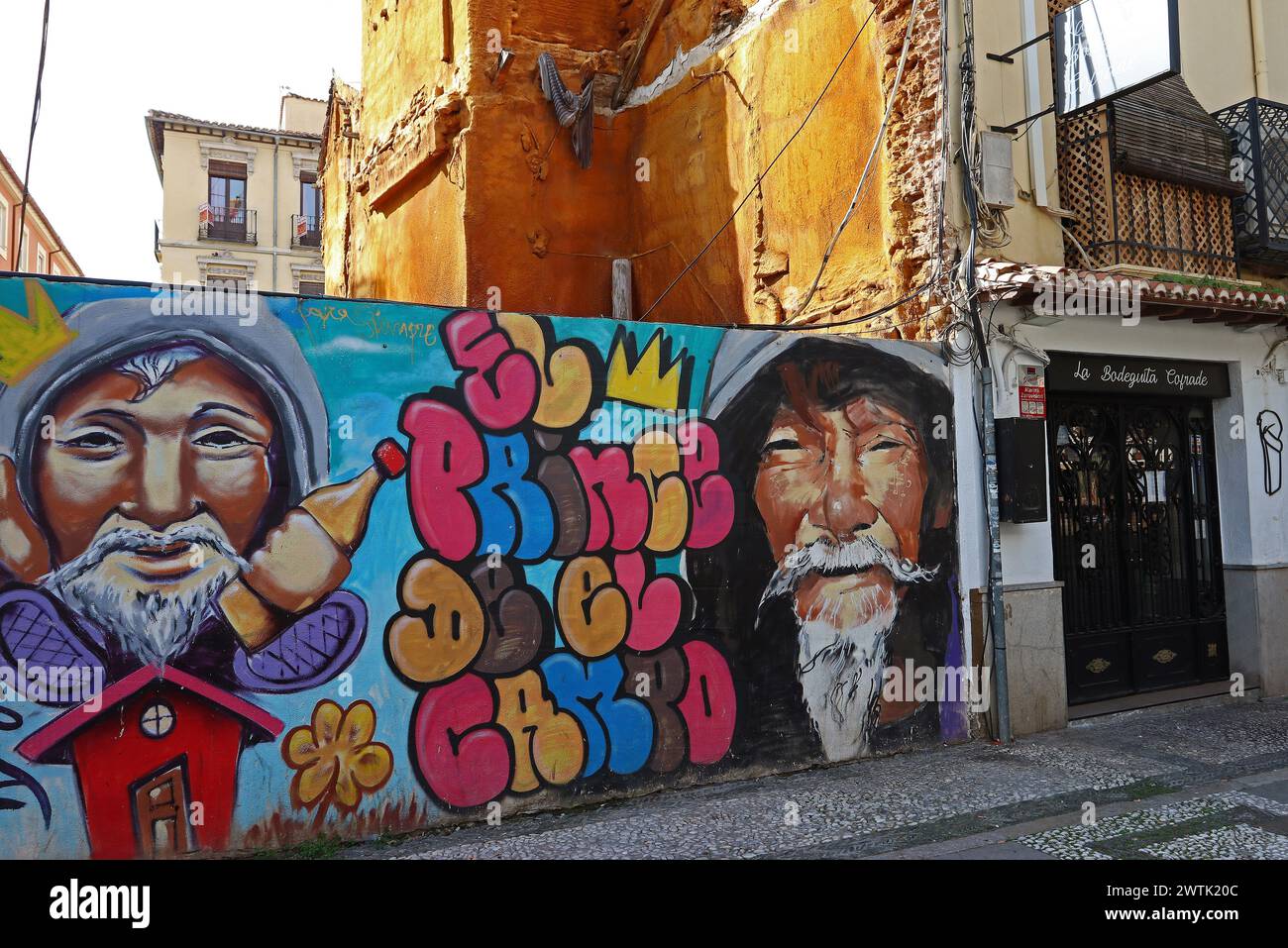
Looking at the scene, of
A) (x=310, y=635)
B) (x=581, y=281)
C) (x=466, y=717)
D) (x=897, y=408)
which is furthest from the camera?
(x=581, y=281)

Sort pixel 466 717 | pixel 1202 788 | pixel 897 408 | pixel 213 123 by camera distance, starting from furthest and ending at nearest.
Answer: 1. pixel 213 123
2. pixel 897 408
3. pixel 1202 788
4. pixel 466 717

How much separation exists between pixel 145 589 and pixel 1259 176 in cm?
971

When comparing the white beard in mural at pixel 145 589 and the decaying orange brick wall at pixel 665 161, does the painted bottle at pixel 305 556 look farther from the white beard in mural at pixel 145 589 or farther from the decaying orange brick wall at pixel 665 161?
the decaying orange brick wall at pixel 665 161

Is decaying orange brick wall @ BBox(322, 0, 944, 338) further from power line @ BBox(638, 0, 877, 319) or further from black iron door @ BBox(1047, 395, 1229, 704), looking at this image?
black iron door @ BBox(1047, 395, 1229, 704)

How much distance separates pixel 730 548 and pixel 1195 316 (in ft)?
16.0

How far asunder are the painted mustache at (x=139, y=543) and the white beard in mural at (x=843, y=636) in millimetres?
3341

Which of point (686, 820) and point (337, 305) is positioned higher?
point (337, 305)

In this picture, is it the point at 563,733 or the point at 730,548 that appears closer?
the point at 563,733

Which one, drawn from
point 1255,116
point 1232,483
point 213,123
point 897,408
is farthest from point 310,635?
point 213,123

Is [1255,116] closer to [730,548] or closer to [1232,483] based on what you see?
[1232,483]

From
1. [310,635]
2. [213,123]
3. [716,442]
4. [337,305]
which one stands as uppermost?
[213,123]

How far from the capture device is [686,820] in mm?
5543

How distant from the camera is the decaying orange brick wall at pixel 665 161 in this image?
309 inches
